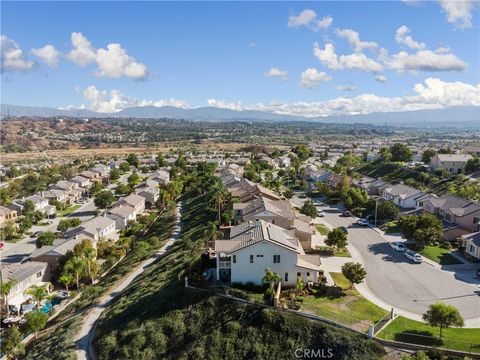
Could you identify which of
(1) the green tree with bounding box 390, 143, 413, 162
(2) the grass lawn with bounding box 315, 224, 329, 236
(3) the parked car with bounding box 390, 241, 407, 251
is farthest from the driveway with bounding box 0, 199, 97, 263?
(1) the green tree with bounding box 390, 143, 413, 162

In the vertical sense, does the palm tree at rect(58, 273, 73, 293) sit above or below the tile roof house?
below

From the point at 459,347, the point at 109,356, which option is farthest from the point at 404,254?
the point at 109,356

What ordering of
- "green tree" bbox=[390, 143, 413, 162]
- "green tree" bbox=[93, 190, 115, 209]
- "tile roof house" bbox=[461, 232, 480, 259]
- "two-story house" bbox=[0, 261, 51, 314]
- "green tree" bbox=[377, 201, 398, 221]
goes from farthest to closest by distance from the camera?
1. "green tree" bbox=[390, 143, 413, 162]
2. "green tree" bbox=[93, 190, 115, 209]
3. "green tree" bbox=[377, 201, 398, 221]
4. "two-story house" bbox=[0, 261, 51, 314]
5. "tile roof house" bbox=[461, 232, 480, 259]

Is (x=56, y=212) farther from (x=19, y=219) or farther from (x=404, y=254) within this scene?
(x=404, y=254)

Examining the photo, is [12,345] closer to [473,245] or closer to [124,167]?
[473,245]

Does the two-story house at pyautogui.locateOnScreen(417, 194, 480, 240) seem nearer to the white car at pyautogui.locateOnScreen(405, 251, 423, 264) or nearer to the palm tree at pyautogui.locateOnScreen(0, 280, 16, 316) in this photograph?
the white car at pyautogui.locateOnScreen(405, 251, 423, 264)

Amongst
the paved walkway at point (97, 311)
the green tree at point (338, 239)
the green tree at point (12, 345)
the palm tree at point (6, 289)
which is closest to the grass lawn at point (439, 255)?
the green tree at point (338, 239)
